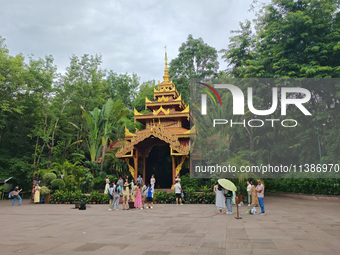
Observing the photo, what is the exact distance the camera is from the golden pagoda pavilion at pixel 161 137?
22828 mm

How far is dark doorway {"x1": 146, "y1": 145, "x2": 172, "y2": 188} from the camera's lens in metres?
28.1

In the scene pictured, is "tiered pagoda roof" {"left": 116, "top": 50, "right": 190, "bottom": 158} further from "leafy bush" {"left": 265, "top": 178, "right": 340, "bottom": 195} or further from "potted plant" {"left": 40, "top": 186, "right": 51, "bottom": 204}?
"leafy bush" {"left": 265, "top": 178, "right": 340, "bottom": 195}

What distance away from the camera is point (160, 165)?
29.0 metres

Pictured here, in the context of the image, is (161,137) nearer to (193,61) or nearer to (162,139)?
(162,139)

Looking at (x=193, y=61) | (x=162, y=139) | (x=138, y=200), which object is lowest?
(x=138, y=200)

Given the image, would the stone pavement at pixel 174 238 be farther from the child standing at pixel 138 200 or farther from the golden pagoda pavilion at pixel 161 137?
the golden pagoda pavilion at pixel 161 137

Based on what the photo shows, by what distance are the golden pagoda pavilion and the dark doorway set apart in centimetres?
31

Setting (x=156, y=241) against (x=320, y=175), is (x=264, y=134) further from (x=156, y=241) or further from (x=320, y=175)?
(x=156, y=241)

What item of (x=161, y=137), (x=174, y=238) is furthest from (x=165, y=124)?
(x=174, y=238)

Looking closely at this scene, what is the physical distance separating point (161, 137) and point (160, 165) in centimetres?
700

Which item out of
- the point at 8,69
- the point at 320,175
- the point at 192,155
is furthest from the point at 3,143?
the point at 320,175

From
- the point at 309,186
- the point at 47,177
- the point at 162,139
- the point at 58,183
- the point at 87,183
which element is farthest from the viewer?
the point at 162,139

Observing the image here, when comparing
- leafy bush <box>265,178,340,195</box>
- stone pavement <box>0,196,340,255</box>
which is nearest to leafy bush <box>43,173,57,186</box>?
stone pavement <box>0,196,340,255</box>

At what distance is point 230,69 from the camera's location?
28.2m
